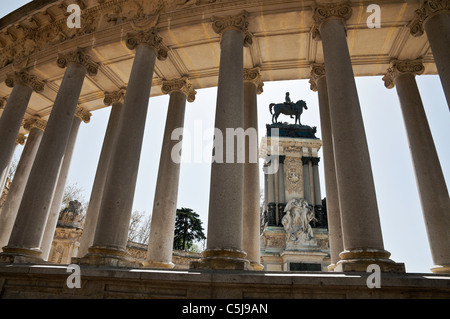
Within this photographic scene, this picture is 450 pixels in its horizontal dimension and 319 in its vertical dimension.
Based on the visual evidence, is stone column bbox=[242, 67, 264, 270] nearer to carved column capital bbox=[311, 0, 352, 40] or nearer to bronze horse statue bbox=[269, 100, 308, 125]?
carved column capital bbox=[311, 0, 352, 40]

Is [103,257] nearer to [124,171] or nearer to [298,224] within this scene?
[124,171]

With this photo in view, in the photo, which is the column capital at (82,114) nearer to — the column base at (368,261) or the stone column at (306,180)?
the column base at (368,261)

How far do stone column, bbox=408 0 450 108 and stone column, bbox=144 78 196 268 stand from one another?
83.1ft

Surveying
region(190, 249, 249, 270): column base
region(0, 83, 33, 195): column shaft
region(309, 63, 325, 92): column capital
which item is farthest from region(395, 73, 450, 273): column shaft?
region(0, 83, 33, 195): column shaft

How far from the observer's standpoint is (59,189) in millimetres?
40281

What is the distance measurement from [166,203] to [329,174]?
17239 millimetres

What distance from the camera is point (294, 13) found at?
2948 centimetres

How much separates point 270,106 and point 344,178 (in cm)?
7359

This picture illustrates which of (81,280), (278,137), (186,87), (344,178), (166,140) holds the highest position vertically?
(278,137)

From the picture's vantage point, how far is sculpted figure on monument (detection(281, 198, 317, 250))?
61.5 meters

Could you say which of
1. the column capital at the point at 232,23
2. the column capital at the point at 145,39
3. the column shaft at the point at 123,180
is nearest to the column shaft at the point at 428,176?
the column capital at the point at 232,23
